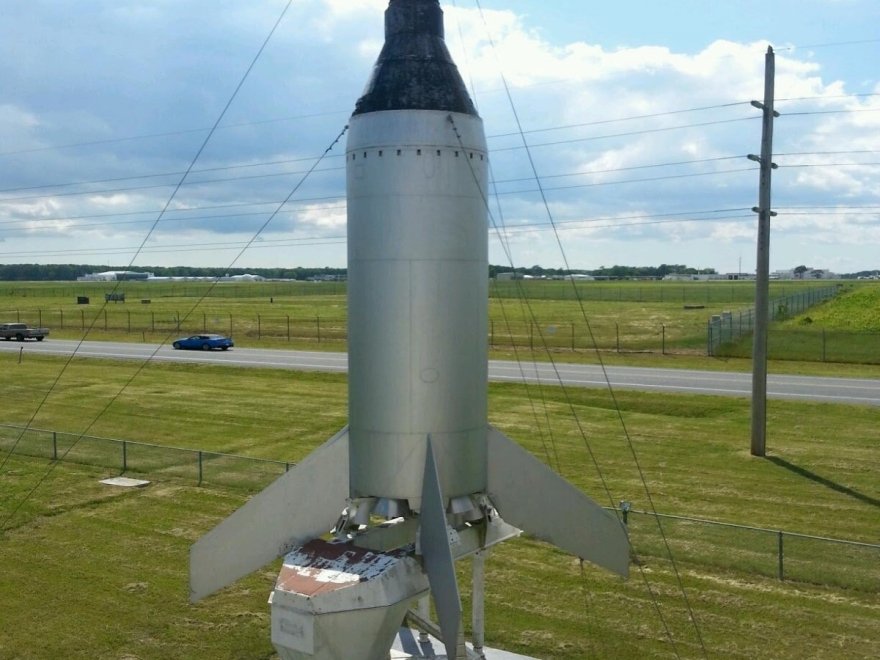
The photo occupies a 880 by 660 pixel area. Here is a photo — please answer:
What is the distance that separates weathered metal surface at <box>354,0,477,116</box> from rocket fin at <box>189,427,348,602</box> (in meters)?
3.15

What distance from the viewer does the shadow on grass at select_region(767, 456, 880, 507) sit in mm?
18656

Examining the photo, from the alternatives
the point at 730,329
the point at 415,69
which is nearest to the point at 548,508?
the point at 415,69

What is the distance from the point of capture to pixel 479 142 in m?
7.72

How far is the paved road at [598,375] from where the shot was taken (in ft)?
106

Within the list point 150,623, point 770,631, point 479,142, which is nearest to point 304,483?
point 479,142

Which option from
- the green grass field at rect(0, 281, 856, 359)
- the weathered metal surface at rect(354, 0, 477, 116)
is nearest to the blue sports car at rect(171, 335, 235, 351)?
the green grass field at rect(0, 281, 856, 359)

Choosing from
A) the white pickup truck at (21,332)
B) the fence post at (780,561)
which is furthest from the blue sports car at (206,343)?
the fence post at (780,561)

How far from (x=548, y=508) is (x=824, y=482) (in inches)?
572

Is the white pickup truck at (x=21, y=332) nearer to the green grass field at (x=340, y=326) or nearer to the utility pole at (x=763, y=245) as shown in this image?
the green grass field at (x=340, y=326)

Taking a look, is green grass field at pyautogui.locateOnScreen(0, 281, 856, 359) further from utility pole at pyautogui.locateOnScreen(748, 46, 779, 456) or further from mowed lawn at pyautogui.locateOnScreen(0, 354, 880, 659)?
utility pole at pyautogui.locateOnScreen(748, 46, 779, 456)

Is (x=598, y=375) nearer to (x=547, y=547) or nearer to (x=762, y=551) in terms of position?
(x=547, y=547)

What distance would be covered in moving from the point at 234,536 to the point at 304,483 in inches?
33.9

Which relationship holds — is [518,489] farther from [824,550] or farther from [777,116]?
[777,116]

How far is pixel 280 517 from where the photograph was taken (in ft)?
26.8
